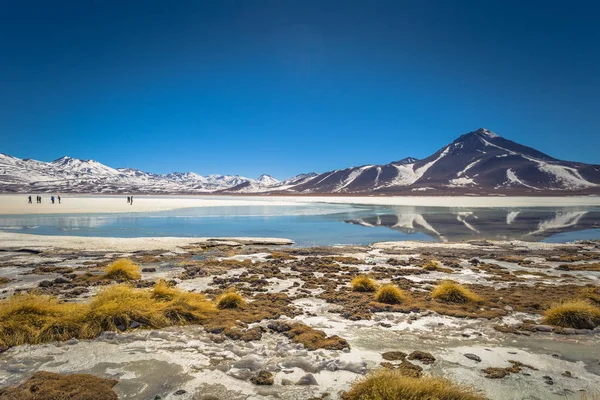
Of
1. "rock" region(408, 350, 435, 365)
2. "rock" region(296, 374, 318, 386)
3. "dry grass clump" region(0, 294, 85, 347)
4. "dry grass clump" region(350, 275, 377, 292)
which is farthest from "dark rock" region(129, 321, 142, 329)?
"dry grass clump" region(350, 275, 377, 292)

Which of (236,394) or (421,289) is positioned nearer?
(236,394)

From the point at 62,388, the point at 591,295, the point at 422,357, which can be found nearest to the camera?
the point at 62,388

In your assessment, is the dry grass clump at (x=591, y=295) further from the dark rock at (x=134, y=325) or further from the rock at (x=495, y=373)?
the dark rock at (x=134, y=325)

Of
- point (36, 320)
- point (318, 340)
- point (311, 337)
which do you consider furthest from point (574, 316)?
point (36, 320)

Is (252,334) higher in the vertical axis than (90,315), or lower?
lower

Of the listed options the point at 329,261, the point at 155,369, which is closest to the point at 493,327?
the point at 155,369

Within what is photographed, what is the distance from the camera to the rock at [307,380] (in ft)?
18.5

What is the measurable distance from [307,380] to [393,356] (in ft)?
6.28

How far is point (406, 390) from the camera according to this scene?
477cm

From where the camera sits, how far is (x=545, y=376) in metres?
5.91

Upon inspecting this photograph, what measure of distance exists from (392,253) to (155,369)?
15090 mm

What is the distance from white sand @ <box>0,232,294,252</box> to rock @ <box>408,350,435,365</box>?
16621 millimetres

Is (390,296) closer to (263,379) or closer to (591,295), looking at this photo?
(263,379)

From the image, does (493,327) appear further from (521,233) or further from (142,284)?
(521,233)
